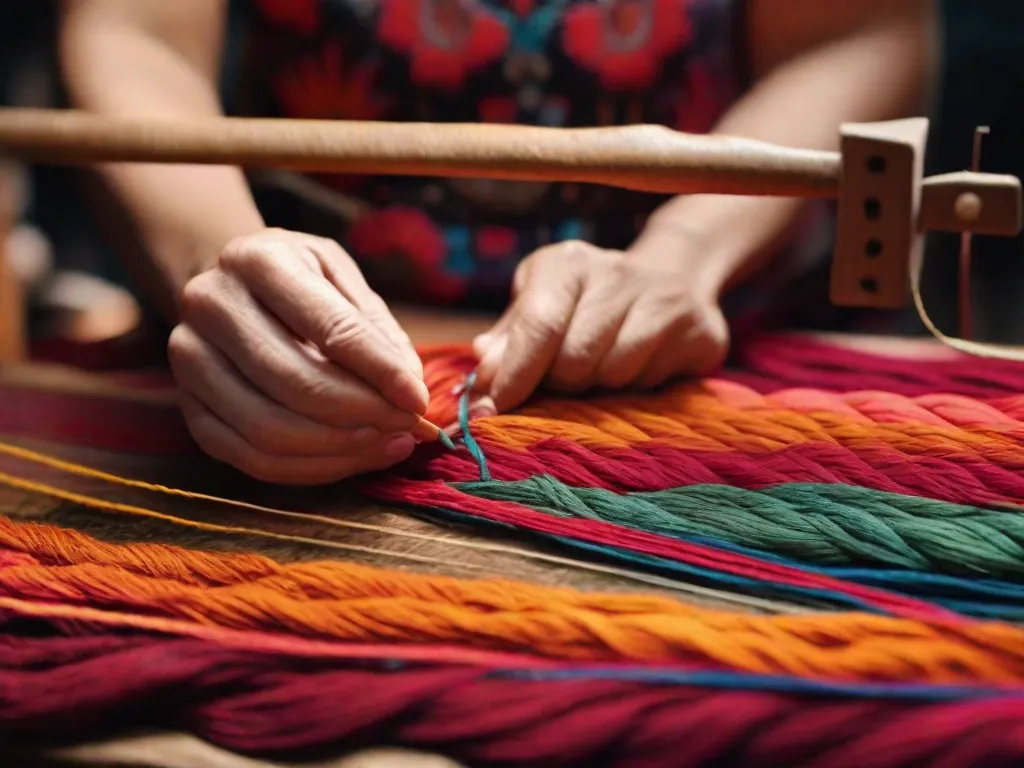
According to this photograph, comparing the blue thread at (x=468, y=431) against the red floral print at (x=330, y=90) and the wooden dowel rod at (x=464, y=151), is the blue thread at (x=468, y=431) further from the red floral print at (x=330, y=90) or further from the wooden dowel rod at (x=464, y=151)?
the red floral print at (x=330, y=90)

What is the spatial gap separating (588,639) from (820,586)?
4.5 inches

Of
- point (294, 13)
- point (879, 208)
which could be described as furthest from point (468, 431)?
point (294, 13)

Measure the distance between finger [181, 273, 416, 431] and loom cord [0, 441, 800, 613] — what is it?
0.06 metres

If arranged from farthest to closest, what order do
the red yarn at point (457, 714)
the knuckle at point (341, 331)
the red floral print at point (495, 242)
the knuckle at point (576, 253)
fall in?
the red floral print at point (495, 242), the knuckle at point (576, 253), the knuckle at point (341, 331), the red yarn at point (457, 714)

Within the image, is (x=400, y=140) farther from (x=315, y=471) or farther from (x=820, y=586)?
(x=820, y=586)

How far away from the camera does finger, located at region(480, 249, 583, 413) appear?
49 centimetres

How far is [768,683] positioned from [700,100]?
17.0 inches

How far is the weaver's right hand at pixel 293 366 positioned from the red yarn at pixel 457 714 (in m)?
0.11

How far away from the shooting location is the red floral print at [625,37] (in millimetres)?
587

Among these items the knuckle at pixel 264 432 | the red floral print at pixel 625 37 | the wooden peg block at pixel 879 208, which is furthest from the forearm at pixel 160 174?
the wooden peg block at pixel 879 208

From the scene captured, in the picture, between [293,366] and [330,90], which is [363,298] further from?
[330,90]

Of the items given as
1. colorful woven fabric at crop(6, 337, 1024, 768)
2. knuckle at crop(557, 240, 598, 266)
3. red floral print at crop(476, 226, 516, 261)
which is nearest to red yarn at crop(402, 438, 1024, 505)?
colorful woven fabric at crop(6, 337, 1024, 768)

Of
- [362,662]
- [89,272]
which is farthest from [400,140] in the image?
[89,272]

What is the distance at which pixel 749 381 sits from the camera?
573 mm
